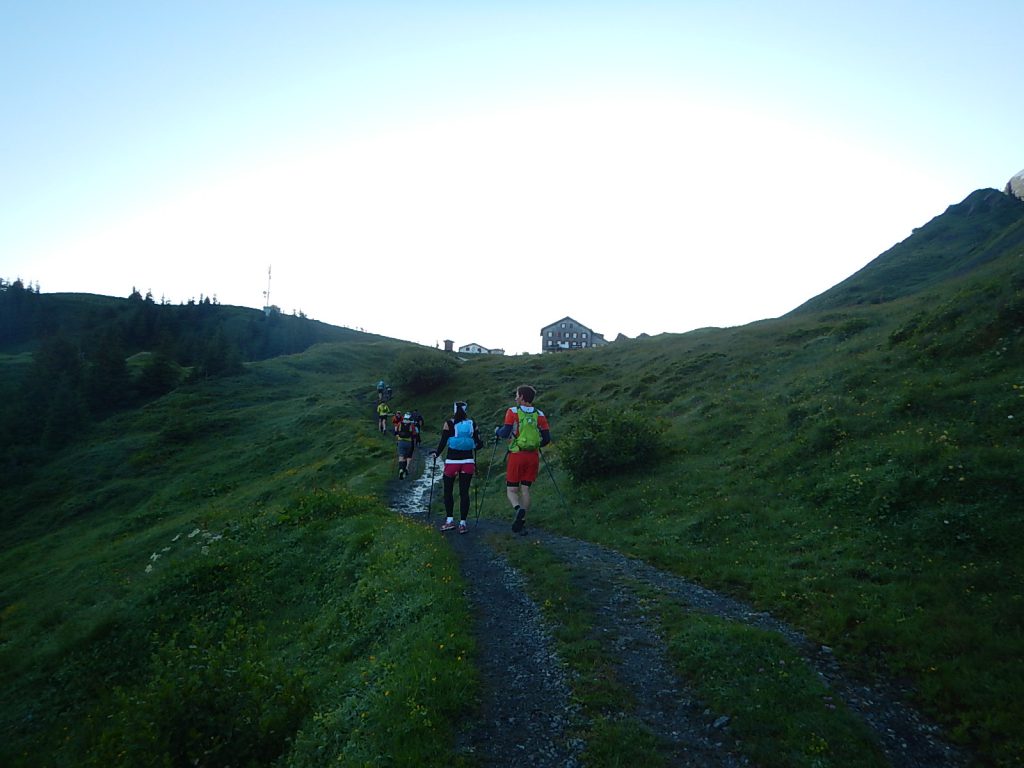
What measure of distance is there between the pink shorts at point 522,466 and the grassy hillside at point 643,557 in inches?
102

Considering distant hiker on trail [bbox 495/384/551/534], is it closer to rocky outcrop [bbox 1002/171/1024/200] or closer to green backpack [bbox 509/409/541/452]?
green backpack [bbox 509/409/541/452]

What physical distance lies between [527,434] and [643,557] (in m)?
3.82

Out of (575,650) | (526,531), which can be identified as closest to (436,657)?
(575,650)

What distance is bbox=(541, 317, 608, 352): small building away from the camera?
159 m

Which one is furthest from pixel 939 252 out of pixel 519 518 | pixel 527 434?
pixel 519 518

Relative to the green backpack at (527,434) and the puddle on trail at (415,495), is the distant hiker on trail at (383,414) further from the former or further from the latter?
the green backpack at (527,434)

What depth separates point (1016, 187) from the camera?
254ft

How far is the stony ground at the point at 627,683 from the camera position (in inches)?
221

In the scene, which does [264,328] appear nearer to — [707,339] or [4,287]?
[4,287]

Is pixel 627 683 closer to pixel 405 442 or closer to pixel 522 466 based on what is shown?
pixel 522 466

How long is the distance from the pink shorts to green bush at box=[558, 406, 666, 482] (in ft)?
19.2

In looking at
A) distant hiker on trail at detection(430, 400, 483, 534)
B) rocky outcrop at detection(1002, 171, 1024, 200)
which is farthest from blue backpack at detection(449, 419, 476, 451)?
rocky outcrop at detection(1002, 171, 1024, 200)

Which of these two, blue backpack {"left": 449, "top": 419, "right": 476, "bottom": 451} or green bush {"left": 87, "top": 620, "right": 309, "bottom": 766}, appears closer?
green bush {"left": 87, "top": 620, "right": 309, "bottom": 766}

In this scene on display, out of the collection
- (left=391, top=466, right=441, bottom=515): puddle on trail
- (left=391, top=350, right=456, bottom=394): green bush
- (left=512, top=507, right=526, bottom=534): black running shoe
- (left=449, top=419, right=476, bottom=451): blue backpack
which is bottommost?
(left=391, top=466, right=441, bottom=515): puddle on trail
